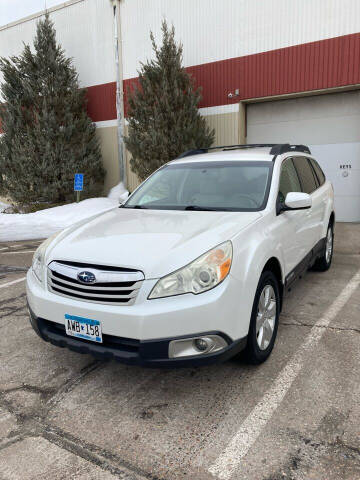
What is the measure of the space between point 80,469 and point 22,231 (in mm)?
8322

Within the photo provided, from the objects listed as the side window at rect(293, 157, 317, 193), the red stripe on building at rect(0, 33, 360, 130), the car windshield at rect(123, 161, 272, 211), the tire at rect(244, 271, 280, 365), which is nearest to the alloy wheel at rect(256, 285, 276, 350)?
the tire at rect(244, 271, 280, 365)

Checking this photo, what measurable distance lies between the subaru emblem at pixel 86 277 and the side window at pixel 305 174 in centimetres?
275

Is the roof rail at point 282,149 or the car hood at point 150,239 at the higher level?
the roof rail at point 282,149

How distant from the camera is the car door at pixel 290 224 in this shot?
10.9ft

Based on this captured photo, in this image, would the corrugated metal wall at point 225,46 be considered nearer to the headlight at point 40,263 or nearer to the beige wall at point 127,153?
the beige wall at point 127,153

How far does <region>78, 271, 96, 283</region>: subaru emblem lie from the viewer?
245cm

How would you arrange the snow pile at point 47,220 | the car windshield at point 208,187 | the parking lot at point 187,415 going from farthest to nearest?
1. the snow pile at point 47,220
2. the car windshield at point 208,187
3. the parking lot at point 187,415

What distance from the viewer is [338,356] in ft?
10.1

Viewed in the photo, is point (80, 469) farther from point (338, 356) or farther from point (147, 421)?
point (338, 356)

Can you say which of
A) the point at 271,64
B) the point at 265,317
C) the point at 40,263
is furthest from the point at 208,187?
the point at 271,64

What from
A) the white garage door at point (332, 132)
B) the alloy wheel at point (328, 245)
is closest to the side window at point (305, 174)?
the alloy wheel at point (328, 245)

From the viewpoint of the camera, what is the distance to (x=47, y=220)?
10.6 m

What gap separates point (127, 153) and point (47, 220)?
14.2 feet

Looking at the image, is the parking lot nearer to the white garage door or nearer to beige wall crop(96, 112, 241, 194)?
the white garage door
